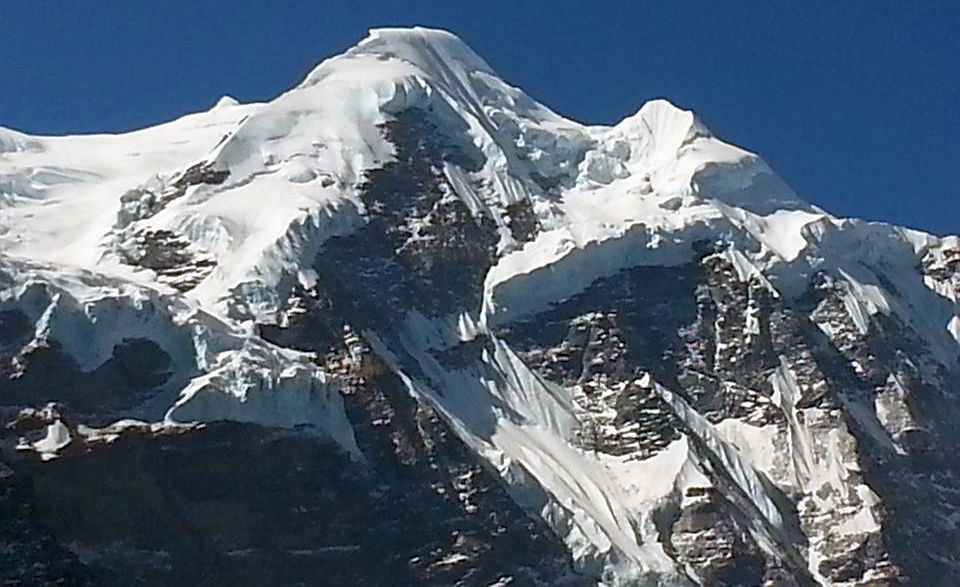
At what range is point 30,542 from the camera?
102438 mm

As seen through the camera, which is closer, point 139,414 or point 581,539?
point 139,414

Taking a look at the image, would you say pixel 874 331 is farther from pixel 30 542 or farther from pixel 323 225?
pixel 30 542

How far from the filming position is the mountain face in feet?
372

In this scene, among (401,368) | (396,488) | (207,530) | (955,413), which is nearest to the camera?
(207,530)

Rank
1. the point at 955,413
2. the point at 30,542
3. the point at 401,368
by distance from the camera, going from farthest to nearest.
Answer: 1. the point at 955,413
2. the point at 401,368
3. the point at 30,542

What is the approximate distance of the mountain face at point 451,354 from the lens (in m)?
113

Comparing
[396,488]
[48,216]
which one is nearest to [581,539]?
[396,488]

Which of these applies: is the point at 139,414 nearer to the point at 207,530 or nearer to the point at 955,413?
the point at 207,530

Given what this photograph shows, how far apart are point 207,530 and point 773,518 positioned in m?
47.0

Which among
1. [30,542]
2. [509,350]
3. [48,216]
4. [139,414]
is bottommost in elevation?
[30,542]

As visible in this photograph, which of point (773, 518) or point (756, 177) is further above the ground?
point (756, 177)

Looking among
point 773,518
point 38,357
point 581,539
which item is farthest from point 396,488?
point 773,518

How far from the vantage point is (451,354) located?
472 ft

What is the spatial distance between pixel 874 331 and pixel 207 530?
236ft
